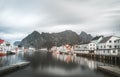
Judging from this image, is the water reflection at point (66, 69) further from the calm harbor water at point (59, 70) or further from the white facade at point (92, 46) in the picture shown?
the white facade at point (92, 46)

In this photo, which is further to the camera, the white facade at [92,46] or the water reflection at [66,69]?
the white facade at [92,46]

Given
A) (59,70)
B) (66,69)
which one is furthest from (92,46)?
(59,70)

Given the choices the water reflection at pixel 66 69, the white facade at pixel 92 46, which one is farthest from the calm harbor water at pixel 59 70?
the white facade at pixel 92 46

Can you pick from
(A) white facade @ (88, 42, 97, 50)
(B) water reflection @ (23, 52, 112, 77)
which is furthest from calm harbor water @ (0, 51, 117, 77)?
(A) white facade @ (88, 42, 97, 50)

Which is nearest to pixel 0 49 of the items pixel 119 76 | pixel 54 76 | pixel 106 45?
pixel 106 45

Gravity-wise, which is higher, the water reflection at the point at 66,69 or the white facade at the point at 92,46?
the white facade at the point at 92,46

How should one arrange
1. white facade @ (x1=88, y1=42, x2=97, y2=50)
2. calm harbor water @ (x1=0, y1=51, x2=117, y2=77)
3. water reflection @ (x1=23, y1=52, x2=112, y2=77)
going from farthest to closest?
white facade @ (x1=88, y1=42, x2=97, y2=50) < water reflection @ (x1=23, y1=52, x2=112, y2=77) < calm harbor water @ (x1=0, y1=51, x2=117, y2=77)

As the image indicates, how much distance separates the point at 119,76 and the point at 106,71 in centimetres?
733

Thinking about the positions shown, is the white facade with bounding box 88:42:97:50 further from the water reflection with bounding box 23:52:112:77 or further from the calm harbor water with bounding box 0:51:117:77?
the water reflection with bounding box 23:52:112:77

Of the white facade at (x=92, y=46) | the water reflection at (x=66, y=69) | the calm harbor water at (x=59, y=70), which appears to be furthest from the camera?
the white facade at (x=92, y=46)

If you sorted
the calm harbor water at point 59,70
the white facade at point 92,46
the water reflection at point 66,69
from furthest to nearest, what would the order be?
1. the white facade at point 92,46
2. the water reflection at point 66,69
3. the calm harbor water at point 59,70

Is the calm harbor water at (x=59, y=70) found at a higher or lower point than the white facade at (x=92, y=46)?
lower

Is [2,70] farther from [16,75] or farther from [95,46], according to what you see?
[95,46]

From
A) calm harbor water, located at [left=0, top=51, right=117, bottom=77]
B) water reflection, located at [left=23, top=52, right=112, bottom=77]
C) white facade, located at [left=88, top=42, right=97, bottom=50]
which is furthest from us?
white facade, located at [left=88, top=42, right=97, bottom=50]
